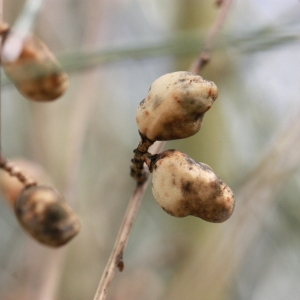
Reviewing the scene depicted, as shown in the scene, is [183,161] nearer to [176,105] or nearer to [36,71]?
[176,105]

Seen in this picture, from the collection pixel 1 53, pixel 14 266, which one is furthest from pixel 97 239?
pixel 1 53

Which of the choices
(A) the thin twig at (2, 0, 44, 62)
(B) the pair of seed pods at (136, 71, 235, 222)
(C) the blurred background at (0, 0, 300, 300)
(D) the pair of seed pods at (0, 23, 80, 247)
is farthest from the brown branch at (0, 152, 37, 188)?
(C) the blurred background at (0, 0, 300, 300)

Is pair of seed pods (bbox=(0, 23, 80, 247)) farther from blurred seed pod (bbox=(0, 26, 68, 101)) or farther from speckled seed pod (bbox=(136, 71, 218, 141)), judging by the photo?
speckled seed pod (bbox=(136, 71, 218, 141))

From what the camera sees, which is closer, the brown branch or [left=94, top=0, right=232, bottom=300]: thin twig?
[left=94, top=0, right=232, bottom=300]: thin twig

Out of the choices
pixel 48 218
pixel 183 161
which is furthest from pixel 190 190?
pixel 48 218

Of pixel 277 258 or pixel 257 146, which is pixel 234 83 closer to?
pixel 257 146

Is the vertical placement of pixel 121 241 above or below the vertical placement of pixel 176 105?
below
